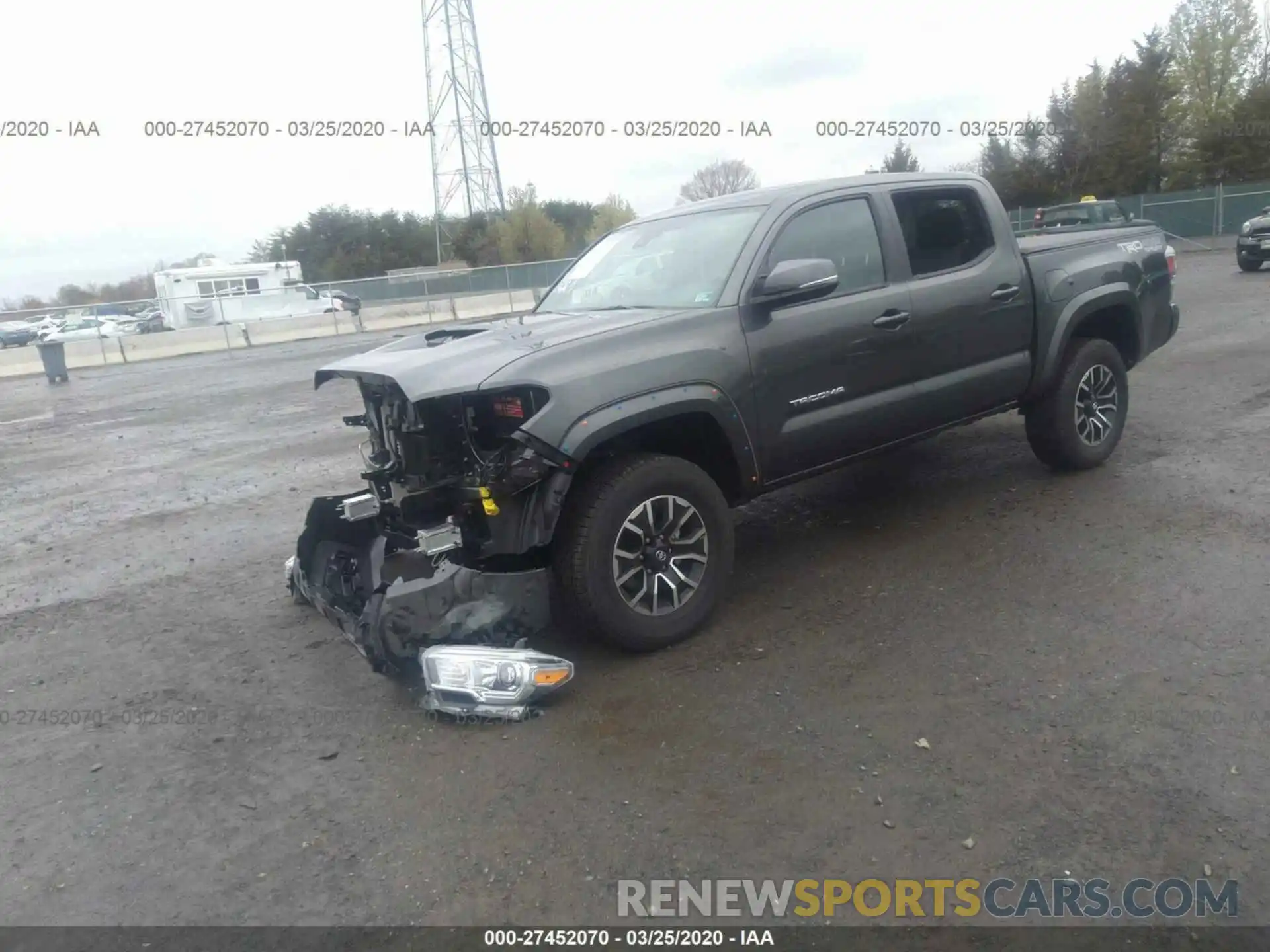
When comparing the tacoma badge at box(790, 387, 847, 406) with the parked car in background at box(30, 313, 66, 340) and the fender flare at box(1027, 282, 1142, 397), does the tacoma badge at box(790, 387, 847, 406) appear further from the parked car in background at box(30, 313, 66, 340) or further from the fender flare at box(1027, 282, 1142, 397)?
the parked car in background at box(30, 313, 66, 340)

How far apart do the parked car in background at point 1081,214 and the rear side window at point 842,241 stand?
1767 centimetres

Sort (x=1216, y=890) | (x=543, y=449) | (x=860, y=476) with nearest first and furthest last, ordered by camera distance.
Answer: (x=1216, y=890)
(x=543, y=449)
(x=860, y=476)

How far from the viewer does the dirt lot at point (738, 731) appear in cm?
289

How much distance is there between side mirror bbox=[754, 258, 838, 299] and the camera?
4.28 m

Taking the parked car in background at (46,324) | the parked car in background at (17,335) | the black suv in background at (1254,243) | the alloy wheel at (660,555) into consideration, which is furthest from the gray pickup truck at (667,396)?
the parked car in background at (17,335)

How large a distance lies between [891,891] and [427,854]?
1.40 meters

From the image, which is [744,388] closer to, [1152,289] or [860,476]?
[860,476]

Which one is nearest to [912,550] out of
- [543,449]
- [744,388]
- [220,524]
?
[744,388]

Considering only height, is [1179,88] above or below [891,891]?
above

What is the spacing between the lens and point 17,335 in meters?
41.5

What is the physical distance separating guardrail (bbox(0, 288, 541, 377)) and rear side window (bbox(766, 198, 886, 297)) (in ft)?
65.6

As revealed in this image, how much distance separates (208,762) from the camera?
3695 millimetres

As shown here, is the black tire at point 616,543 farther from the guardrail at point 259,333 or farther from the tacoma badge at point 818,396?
the guardrail at point 259,333

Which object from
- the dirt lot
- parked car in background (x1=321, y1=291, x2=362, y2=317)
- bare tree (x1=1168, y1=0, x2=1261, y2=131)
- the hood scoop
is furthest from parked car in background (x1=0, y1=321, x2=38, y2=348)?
bare tree (x1=1168, y1=0, x2=1261, y2=131)
